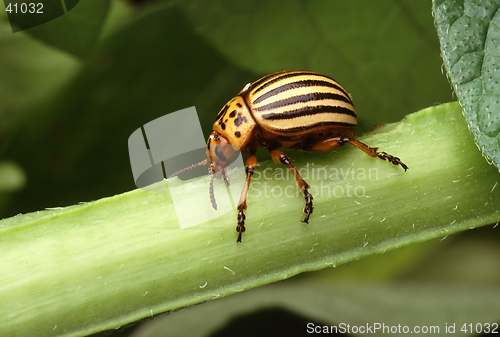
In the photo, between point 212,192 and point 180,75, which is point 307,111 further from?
point 180,75

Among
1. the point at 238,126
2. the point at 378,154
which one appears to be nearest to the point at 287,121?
the point at 238,126

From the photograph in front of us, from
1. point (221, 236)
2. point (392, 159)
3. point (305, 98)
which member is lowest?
point (221, 236)

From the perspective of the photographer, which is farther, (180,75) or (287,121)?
(180,75)

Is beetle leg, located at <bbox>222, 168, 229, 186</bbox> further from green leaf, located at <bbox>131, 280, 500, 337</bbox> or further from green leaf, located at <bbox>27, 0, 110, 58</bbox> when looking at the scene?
green leaf, located at <bbox>27, 0, 110, 58</bbox>

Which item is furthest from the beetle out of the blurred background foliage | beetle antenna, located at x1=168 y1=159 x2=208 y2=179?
the blurred background foliage

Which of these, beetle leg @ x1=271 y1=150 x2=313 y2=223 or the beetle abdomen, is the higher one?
the beetle abdomen

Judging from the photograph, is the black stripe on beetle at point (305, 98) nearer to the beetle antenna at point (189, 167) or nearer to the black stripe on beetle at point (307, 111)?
the black stripe on beetle at point (307, 111)

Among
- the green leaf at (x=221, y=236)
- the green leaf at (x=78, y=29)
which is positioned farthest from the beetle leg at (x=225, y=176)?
the green leaf at (x=78, y=29)

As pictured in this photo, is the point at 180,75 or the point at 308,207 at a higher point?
the point at 180,75
